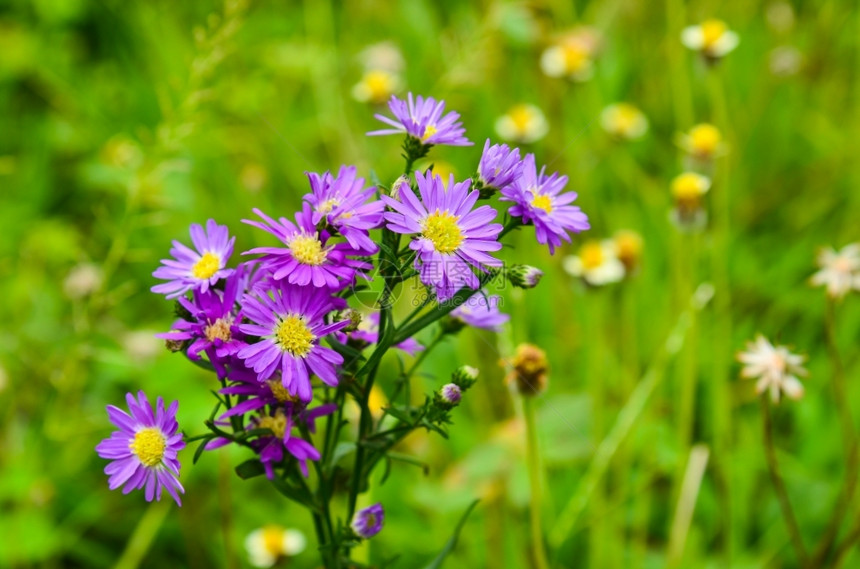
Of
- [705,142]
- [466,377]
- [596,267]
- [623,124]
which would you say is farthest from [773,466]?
[623,124]

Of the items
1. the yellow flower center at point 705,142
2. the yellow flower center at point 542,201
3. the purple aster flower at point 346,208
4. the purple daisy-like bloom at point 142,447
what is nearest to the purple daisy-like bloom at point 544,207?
the yellow flower center at point 542,201

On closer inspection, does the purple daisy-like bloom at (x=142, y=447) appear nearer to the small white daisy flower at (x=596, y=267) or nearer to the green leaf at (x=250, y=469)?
the green leaf at (x=250, y=469)

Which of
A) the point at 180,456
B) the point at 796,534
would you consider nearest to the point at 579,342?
the point at 796,534

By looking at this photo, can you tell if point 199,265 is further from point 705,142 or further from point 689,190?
point 705,142

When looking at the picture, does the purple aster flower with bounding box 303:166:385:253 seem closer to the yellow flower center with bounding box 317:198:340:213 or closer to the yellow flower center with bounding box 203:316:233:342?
the yellow flower center with bounding box 317:198:340:213

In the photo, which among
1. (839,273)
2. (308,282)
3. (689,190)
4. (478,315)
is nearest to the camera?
(308,282)
